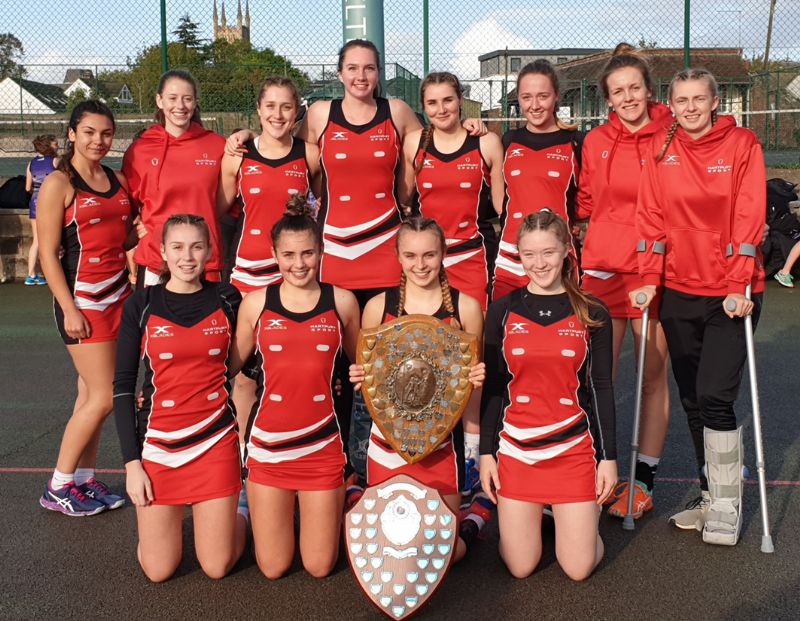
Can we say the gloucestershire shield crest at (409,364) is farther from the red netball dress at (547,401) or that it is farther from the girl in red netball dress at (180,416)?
the girl in red netball dress at (180,416)

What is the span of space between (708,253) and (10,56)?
10534mm

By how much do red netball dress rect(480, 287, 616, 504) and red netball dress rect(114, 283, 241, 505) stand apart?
1042mm

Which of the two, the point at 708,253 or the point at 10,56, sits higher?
the point at 10,56

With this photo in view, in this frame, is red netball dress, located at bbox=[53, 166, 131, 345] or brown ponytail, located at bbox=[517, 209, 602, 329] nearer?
brown ponytail, located at bbox=[517, 209, 602, 329]

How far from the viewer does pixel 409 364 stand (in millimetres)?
3533

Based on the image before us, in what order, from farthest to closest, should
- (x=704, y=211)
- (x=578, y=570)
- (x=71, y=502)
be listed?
(x=71, y=502), (x=704, y=211), (x=578, y=570)

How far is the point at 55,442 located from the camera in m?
A: 5.35

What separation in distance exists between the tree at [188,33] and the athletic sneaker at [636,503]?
24.4ft

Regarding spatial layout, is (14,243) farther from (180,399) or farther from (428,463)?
(428,463)

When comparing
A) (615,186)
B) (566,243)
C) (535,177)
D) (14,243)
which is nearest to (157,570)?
(566,243)

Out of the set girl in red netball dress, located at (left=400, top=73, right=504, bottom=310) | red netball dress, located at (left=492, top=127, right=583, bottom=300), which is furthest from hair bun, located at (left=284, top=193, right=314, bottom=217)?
red netball dress, located at (left=492, top=127, right=583, bottom=300)

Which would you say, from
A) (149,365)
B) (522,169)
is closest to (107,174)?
(149,365)

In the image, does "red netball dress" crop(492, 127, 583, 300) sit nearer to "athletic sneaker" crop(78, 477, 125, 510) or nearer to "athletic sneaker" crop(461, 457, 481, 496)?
"athletic sneaker" crop(461, 457, 481, 496)

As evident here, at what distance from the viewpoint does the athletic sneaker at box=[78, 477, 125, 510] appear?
4.36m
